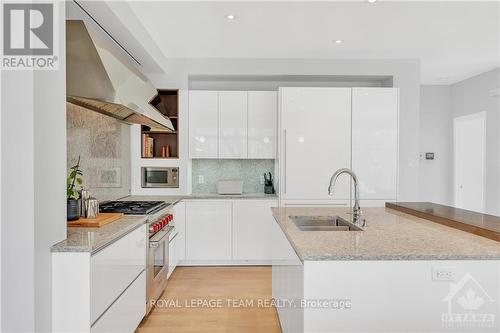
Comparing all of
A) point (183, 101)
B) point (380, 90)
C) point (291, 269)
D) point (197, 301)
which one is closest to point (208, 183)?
point (183, 101)

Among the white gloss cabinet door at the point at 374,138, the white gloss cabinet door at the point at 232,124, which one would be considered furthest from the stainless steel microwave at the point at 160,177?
the white gloss cabinet door at the point at 374,138

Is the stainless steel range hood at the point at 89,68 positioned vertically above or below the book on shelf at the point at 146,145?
above

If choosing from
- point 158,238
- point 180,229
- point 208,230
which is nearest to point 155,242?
point 158,238

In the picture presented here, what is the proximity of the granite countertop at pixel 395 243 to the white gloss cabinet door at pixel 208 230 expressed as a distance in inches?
78.6

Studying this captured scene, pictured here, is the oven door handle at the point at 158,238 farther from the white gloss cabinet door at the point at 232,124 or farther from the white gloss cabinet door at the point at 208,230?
the white gloss cabinet door at the point at 232,124

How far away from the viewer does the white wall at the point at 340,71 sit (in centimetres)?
436

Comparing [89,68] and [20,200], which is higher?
[89,68]

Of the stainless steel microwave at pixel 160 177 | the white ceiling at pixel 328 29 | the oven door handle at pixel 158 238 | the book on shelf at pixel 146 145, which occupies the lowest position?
the oven door handle at pixel 158 238

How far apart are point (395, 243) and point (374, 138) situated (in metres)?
2.68

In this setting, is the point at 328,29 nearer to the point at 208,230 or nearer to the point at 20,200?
the point at 208,230

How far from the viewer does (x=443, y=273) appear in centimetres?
150

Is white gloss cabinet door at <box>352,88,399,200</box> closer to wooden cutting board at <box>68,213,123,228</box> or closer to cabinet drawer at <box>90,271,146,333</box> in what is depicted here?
cabinet drawer at <box>90,271,146,333</box>

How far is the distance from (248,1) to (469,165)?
482 centimetres

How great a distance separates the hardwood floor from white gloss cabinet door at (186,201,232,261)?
18 cm
